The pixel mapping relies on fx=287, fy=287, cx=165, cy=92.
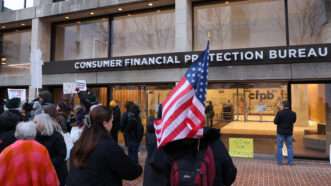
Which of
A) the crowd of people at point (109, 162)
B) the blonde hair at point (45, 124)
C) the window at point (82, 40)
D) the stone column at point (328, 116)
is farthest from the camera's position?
the window at point (82, 40)

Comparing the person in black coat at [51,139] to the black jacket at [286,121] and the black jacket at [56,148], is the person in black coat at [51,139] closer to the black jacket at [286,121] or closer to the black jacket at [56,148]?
the black jacket at [56,148]

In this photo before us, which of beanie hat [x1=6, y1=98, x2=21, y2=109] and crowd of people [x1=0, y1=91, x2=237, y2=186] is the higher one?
beanie hat [x1=6, y1=98, x2=21, y2=109]

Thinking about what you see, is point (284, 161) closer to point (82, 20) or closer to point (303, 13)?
point (303, 13)

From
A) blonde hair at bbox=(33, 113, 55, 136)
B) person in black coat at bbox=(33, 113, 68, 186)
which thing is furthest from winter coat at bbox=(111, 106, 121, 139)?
blonde hair at bbox=(33, 113, 55, 136)

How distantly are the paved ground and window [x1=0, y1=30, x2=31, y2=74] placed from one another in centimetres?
1216

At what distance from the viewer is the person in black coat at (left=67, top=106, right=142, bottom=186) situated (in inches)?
107

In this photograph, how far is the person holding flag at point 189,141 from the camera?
243 centimetres

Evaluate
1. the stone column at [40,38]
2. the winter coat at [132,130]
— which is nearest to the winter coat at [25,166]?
the winter coat at [132,130]

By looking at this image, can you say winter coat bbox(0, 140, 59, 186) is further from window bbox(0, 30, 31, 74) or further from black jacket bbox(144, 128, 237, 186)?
window bbox(0, 30, 31, 74)

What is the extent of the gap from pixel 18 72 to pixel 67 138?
12947 millimetres

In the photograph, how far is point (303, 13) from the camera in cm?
1103

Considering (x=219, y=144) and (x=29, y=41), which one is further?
(x=29, y=41)

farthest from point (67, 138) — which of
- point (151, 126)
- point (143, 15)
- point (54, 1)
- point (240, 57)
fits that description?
point (54, 1)

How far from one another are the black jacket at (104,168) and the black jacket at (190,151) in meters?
0.35
